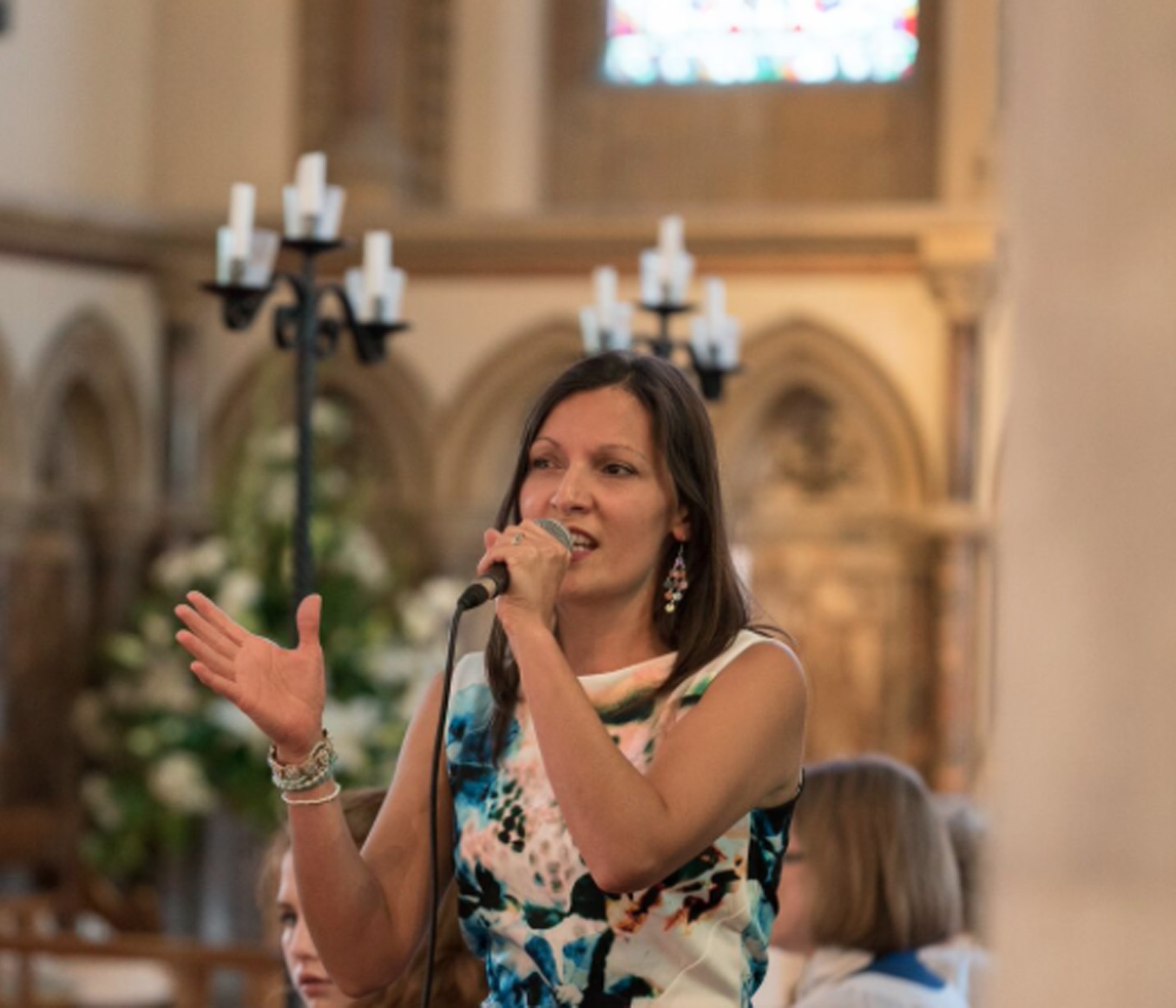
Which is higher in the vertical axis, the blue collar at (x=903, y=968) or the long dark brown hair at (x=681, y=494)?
the long dark brown hair at (x=681, y=494)

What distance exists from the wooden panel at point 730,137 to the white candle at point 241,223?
15.4 ft

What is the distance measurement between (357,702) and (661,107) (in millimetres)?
3221

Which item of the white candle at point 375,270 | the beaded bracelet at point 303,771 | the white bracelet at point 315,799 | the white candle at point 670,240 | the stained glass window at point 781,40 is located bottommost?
the white bracelet at point 315,799

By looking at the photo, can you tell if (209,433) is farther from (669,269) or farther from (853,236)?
(669,269)

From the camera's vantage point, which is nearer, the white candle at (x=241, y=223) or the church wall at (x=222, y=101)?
the white candle at (x=241, y=223)

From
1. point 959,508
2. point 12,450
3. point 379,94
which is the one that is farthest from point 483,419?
point 959,508

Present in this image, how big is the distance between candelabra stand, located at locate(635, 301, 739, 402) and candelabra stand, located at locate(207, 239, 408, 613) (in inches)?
25.4

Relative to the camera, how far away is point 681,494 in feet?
6.82

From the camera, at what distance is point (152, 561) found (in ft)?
30.1

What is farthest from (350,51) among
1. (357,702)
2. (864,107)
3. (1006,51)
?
(1006,51)

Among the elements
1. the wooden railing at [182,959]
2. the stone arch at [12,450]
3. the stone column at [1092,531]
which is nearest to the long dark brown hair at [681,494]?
the stone column at [1092,531]

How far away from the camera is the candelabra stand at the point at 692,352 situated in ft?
16.8

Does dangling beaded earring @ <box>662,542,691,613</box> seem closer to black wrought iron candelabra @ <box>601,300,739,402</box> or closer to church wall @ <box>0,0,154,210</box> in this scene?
black wrought iron candelabra @ <box>601,300,739,402</box>

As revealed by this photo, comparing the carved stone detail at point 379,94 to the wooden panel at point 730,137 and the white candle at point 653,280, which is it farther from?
the white candle at point 653,280
